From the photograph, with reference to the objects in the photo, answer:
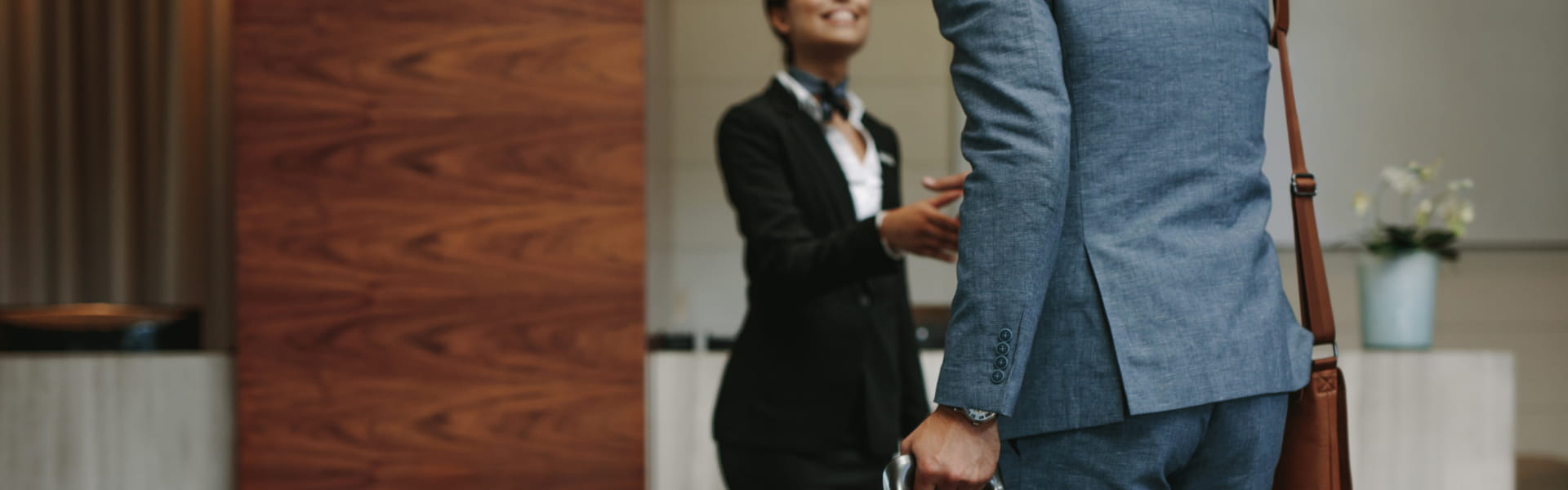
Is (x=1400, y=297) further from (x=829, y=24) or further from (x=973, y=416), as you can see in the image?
Result: (x=973, y=416)

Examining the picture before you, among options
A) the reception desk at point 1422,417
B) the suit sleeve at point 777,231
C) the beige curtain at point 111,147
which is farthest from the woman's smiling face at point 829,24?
the beige curtain at point 111,147

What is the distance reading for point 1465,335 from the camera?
11.5ft

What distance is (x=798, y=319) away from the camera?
67.4 inches

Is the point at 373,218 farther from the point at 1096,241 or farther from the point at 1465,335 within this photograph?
the point at 1465,335

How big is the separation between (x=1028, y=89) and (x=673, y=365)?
1850mm

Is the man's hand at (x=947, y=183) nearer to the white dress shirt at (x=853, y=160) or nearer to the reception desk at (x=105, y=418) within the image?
the white dress shirt at (x=853, y=160)

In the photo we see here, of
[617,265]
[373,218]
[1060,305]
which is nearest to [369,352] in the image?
[373,218]

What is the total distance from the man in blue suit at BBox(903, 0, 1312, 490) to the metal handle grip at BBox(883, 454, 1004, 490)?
16 millimetres

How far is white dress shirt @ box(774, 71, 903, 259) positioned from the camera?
1810mm

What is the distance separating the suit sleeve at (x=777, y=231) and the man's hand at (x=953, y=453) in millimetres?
527

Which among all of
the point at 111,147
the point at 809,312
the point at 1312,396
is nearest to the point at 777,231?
the point at 809,312

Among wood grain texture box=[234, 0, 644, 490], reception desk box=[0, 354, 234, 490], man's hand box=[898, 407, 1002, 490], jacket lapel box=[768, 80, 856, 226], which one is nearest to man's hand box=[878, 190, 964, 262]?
jacket lapel box=[768, 80, 856, 226]

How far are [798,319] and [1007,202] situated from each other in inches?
29.4

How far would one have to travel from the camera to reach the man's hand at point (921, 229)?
1476 mm
